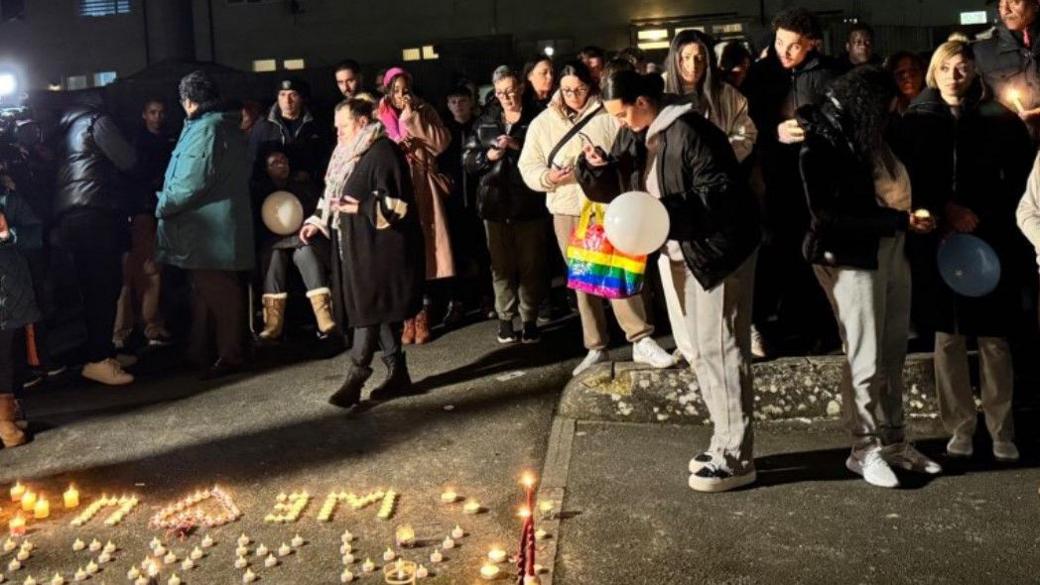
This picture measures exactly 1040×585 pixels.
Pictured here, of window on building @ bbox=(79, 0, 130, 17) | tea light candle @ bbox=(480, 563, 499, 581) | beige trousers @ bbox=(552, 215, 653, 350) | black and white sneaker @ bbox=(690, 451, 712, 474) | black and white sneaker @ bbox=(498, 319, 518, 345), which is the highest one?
window on building @ bbox=(79, 0, 130, 17)

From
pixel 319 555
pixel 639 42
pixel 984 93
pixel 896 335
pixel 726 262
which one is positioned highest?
pixel 639 42

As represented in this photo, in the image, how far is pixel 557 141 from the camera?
25.0ft

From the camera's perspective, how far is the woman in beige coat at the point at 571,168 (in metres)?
7.40

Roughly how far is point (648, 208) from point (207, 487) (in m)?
3.02

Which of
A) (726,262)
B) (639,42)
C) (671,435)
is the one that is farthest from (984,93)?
(639,42)

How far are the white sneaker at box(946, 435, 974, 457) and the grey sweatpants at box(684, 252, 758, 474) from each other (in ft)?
4.00

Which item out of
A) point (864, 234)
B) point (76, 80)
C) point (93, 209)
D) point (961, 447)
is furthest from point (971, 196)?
point (76, 80)

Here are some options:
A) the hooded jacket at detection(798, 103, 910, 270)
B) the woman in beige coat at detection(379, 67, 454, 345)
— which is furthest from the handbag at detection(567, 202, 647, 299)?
the woman in beige coat at detection(379, 67, 454, 345)

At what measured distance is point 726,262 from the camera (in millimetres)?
5258

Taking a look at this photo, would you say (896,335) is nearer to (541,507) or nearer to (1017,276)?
(1017,276)

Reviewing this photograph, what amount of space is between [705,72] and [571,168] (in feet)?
4.18

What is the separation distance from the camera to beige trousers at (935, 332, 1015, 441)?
5848mm

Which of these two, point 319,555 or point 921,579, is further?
point 319,555

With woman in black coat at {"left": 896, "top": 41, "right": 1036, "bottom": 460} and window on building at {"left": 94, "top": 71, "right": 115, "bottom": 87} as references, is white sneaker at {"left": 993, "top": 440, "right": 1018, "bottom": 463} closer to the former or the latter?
woman in black coat at {"left": 896, "top": 41, "right": 1036, "bottom": 460}
